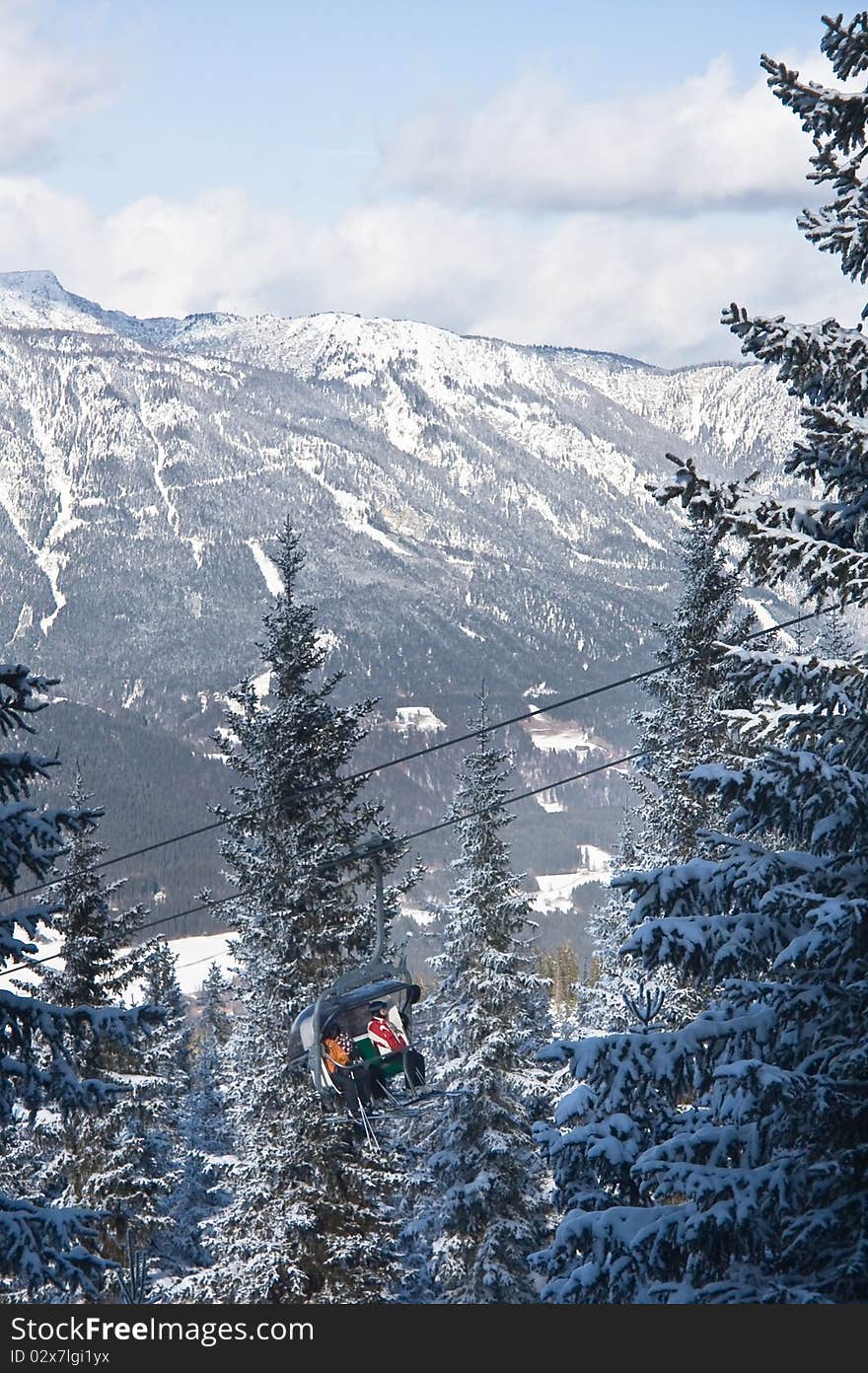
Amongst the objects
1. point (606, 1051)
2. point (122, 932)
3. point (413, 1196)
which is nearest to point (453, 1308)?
point (606, 1051)

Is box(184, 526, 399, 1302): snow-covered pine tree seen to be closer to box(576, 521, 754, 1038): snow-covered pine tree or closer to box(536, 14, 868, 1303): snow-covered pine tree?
box(576, 521, 754, 1038): snow-covered pine tree

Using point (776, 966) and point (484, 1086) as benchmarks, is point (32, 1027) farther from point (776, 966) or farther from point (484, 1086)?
point (484, 1086)

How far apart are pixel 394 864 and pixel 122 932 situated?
17.3ft

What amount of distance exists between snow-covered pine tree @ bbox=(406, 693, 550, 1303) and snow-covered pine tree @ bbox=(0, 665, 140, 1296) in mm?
17728

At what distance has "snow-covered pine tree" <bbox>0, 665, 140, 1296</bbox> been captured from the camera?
1155cm

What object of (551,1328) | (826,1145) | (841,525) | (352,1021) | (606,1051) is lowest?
(551,1328)

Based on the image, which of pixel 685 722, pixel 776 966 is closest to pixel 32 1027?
pixel 776 966

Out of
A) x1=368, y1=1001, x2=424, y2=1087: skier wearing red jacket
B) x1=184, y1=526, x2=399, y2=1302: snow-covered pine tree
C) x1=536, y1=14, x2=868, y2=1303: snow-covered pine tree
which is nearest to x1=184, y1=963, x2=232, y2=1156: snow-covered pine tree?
x1=184, y1=526, x2=399, y2=1302: snow-covered pine tree

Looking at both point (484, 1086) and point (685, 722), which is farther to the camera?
point (484, 1086)

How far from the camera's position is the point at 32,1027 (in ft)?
39.5

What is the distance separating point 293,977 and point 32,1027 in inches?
427

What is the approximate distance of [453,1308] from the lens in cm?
967

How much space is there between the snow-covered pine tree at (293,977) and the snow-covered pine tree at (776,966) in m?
10.8

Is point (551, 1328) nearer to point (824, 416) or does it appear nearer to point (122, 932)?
point (824, 416)
